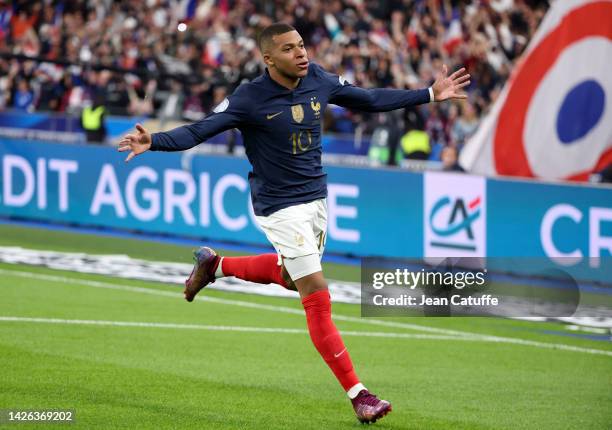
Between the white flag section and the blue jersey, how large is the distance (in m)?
8.00

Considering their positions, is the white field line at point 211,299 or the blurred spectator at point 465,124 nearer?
the white field line at point 211,299

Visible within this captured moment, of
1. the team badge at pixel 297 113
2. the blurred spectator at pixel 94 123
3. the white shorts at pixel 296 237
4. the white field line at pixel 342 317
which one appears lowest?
the white field line at pixel 342 317

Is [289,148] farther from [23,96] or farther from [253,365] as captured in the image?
[23,96]

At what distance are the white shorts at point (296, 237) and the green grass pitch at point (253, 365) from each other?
97 cm

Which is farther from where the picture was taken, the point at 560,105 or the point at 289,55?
the point at 560,105

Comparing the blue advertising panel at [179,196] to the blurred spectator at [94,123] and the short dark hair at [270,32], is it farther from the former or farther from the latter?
the short dark hair at [270,32]

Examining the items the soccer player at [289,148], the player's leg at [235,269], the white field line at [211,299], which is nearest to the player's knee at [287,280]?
the soccer player at [289,148]

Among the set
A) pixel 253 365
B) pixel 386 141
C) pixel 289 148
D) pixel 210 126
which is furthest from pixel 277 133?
pixel 386 141

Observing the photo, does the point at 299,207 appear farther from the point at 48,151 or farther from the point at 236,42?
the point at 236,42

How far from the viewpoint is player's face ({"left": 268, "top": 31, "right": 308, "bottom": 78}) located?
27.9 feet

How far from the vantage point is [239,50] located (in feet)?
82.1

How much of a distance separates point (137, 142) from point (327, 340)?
1.75 m

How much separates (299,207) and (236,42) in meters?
17.4

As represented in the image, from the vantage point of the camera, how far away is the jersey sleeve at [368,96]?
896 cm
